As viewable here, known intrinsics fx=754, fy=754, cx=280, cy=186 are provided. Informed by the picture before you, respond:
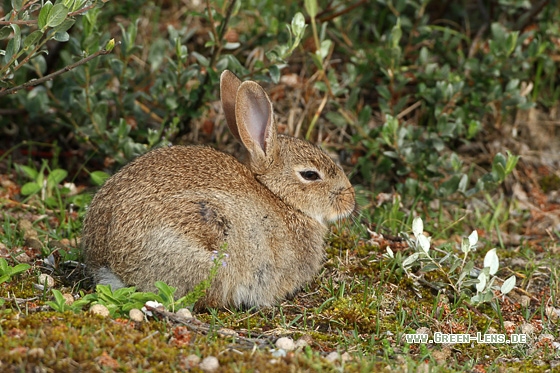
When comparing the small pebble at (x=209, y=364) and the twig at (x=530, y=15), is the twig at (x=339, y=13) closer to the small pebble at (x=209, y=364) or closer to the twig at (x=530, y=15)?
the twig at (x=530, y=15)

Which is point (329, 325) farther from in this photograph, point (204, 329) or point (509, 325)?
point (509, 325)

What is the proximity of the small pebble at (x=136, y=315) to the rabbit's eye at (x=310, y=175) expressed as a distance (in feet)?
6.29

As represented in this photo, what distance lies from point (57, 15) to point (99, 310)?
195cm

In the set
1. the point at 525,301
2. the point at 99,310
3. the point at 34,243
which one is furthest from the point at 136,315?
the point at 525,301

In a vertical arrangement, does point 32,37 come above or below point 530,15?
above

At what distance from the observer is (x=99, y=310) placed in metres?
4.59

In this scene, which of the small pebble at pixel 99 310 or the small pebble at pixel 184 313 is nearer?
the small pebble at pixel 99 310

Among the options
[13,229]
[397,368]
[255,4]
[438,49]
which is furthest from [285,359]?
[438,49]

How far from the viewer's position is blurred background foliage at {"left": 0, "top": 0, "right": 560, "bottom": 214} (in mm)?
7086

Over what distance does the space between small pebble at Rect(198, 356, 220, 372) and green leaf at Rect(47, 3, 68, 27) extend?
2.44 m

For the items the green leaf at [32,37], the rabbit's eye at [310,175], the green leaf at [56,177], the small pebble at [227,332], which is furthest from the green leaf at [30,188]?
the small pebble at [227,332]

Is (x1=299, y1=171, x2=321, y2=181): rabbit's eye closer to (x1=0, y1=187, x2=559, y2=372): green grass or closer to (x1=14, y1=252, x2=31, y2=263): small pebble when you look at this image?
(x1=0, y1=187, x2=559, y2=372): green grass

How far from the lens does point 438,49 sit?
28.1ft

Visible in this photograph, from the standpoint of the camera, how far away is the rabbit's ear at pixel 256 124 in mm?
5750
